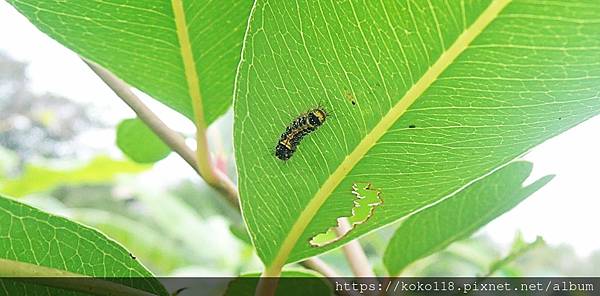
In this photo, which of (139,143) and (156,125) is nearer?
(156,125)

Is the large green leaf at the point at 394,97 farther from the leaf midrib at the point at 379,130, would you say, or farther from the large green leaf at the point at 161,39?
the large green leaf at the point at 161,39

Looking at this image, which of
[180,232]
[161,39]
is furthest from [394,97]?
[180,232]

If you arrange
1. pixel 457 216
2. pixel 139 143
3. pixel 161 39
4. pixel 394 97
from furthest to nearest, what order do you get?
1. pixel 139 143
2. pixel 457 216
3. pixel 161 39
4. pixel 394 97

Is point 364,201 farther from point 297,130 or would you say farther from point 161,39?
point 161,39

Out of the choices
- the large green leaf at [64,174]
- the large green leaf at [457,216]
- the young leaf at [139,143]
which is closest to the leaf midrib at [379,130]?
the large green leaf at [457,216]

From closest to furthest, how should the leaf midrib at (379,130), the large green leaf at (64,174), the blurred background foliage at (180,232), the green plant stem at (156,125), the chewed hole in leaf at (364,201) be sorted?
the leaf midrib at (379,130)
the chewed hole in leaf at (364,201)
the green plant stem at (156,125)
the blurred background foliage at (180,232)
the large green leaf at (64,174)

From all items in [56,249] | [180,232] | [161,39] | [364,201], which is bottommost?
[56,249]

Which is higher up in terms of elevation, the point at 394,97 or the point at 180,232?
the point at 180,232
